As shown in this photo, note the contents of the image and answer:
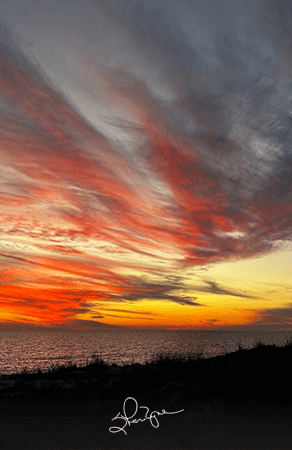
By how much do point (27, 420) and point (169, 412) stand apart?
15.5 ft

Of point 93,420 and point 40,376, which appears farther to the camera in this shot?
point 40,376

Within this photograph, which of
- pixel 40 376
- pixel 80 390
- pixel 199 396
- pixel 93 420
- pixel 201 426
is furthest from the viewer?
pixel 40 376

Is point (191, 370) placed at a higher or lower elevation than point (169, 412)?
higher

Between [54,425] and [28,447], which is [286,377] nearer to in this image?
[54,425]

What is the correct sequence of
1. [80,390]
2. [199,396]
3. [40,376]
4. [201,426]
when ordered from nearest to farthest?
[201,426] → [199,396] → [80,390] → [40,376]

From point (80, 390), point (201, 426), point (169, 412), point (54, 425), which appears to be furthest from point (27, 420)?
point (201, 426)

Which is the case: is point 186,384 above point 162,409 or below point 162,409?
above

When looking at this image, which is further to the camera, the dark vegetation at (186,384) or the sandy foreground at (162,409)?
the dark vegetation at (186,384)

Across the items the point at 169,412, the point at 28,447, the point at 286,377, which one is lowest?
the point at 28,447

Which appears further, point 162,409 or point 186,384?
point 186,384

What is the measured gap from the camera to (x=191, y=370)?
653 inches

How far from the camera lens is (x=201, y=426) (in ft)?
34.7

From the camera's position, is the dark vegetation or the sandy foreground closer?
the sandy foreground

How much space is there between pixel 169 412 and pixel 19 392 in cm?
688
